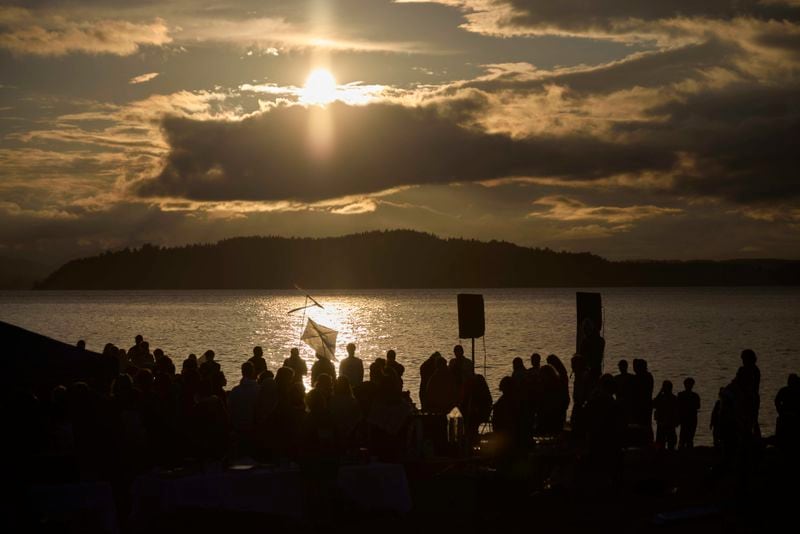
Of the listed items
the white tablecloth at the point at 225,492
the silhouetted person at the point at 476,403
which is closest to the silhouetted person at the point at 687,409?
the silhouetted person at the point at 476,403

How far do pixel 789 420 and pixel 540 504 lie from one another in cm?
329

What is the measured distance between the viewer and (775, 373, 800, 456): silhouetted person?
43.1 feet

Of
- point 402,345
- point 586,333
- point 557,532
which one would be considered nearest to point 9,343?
point 557,532

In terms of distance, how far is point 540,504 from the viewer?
44.4 ft

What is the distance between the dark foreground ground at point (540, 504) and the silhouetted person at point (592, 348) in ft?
13.8

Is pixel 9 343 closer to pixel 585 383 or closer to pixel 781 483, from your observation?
pixel 585 383

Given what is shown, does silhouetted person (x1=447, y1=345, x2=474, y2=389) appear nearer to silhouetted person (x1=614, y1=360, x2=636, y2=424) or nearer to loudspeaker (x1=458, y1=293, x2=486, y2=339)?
loudspeaker (x1=458, y1=293, x2=486, y2=339)

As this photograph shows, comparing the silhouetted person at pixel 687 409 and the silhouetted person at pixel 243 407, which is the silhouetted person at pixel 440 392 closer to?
the silhouetted person at pixel 243 407

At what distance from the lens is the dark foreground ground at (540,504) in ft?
36.8

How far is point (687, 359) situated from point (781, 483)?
5149 cm

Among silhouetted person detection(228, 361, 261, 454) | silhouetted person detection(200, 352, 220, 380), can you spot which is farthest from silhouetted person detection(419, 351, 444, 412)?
silhouetted person detection(228, 361, 261, 454)

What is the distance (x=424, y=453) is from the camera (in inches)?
508

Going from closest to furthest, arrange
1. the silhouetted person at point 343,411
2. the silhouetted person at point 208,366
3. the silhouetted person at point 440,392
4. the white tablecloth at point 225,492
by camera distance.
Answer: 1. the white tablecloth at point 225,492
2. the silhouetted person at point 343,411
3. the silhouetted person at point 208,366
4. the silhouetted person at point 440,392

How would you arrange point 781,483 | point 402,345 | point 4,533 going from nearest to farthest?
point 4,533 → point 781,483 → point 402,345
